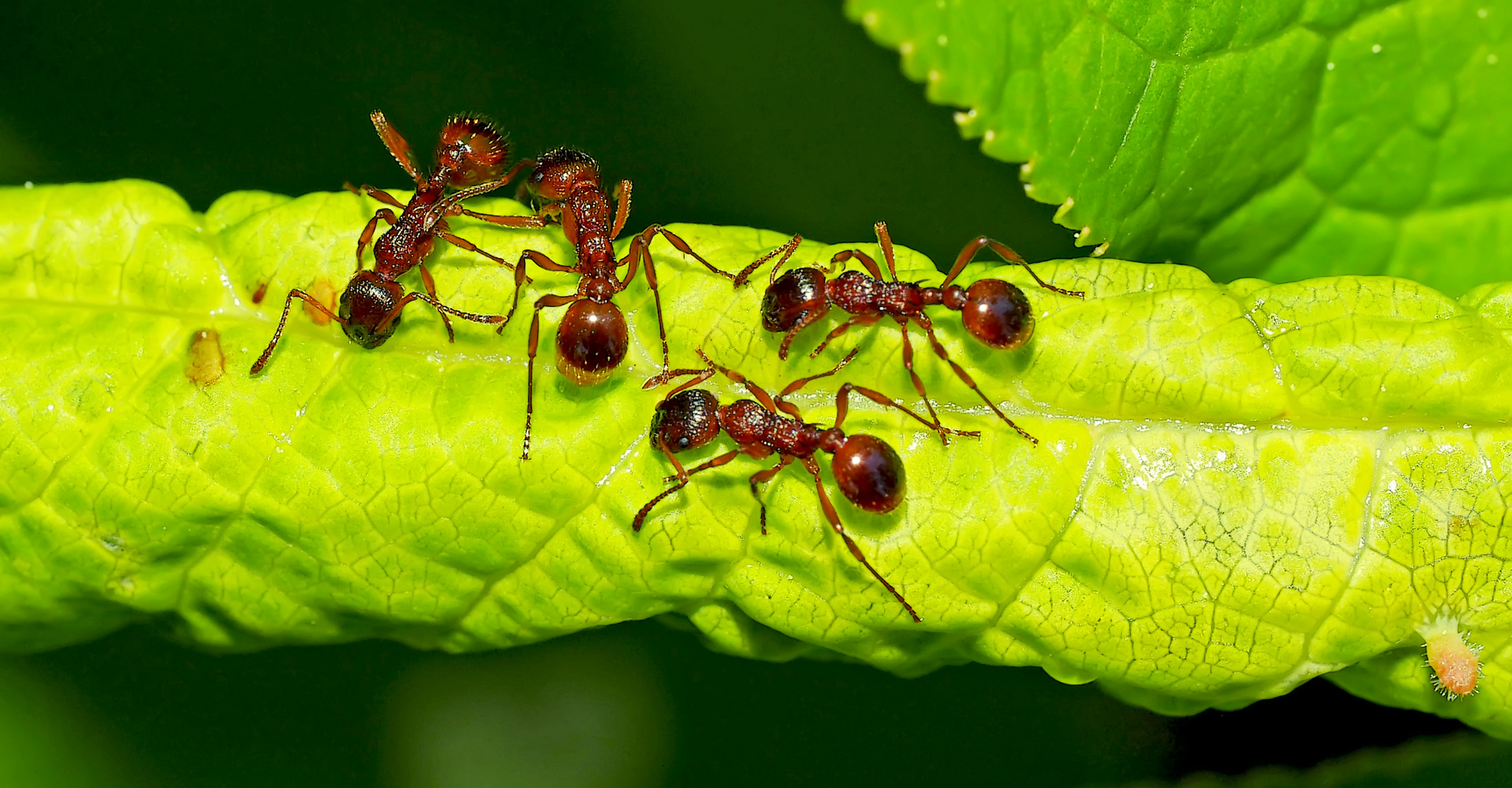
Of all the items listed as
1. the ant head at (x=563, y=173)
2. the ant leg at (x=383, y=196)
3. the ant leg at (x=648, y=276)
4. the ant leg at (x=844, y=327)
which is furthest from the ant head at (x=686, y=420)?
the ant head at (x=563, y=173)

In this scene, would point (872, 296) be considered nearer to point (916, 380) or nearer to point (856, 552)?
point (916, 380)

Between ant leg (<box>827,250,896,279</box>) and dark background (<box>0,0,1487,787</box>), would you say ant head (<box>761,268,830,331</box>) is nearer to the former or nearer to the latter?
ant leg (<box>827,250,896,279</box>)

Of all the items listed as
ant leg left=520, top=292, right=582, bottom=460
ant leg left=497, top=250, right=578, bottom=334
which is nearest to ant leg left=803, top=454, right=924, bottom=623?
ant leg left=520, top=292, right=582, bottom=460

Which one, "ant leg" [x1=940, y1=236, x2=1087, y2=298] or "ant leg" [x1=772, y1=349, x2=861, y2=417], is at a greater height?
"ant leg" [x1=940, y1=236, x2=1087, y2=298]

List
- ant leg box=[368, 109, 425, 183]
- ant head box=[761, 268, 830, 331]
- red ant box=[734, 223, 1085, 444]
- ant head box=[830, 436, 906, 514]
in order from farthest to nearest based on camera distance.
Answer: ant leg box=[368, 109, 425, 183], ant head box=[761, 268, 830, 331], red ant box=[734, 223, 1085, 444], ant head box=[830, 436, 906, 514]

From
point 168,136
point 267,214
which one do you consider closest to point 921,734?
point 267,214

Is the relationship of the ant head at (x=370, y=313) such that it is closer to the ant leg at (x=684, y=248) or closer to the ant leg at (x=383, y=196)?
the ant leg at (x=383, y=196)

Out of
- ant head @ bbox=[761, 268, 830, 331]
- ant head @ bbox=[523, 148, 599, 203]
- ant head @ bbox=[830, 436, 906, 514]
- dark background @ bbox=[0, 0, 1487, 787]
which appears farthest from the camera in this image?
ant head @ bbox=[523, 148, 599, 203]
